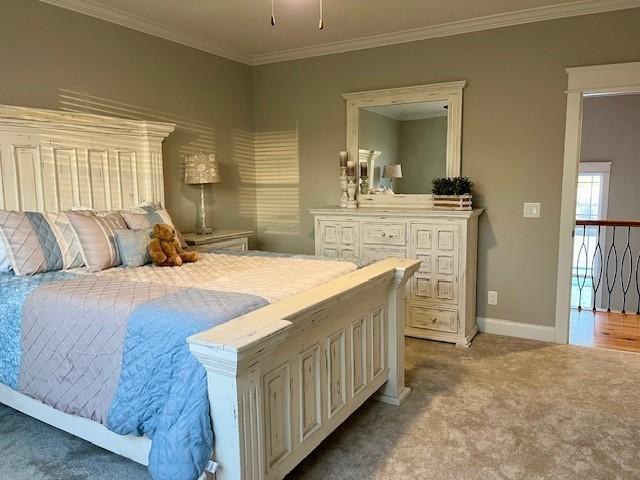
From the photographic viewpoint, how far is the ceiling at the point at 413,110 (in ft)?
13.1

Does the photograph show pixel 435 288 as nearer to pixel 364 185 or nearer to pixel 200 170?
pixel 364 185

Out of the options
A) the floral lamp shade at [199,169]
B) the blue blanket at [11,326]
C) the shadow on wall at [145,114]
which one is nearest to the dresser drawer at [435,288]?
the floral lamp shade at [199,169]

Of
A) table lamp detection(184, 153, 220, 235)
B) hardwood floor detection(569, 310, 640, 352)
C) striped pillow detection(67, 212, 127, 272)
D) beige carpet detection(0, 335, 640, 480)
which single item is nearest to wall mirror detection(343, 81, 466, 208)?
table lamp detection(184, 153, 220, 235)

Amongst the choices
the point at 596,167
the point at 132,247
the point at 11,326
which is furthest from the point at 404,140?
the point at 596,167

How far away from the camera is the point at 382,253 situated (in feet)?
12.9

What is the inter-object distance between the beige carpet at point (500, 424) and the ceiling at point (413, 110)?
→ 196 cm

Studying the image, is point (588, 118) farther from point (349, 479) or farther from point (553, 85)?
point (349, 479)

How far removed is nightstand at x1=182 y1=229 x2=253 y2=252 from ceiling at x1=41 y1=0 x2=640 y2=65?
1623 millimetres

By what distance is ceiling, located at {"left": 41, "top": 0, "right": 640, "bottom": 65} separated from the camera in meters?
3.36

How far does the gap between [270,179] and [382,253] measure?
62.7 inches

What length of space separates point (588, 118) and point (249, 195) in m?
5.60

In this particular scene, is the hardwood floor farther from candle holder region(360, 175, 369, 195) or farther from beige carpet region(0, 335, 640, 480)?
candle holder region(360, 175, 369, 195)

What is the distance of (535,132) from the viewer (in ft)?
12.1

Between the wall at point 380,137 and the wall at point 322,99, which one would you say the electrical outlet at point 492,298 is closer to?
the wall at point 322,99
